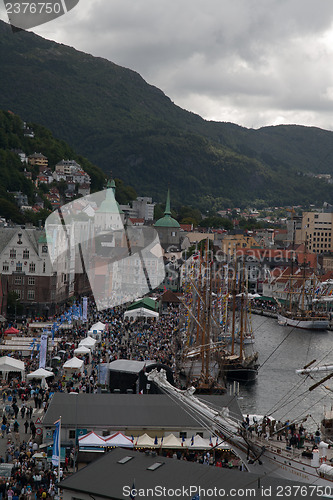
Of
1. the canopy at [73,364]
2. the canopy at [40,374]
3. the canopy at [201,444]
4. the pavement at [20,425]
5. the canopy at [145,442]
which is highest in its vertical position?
the canopy at [73,364]

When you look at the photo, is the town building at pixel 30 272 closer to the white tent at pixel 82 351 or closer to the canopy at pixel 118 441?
the white tent at pixel 82 351

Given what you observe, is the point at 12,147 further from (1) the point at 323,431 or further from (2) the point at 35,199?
(1) the point at 323,431

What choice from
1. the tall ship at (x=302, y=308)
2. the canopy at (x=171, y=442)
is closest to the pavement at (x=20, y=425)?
the canopy at (x=171, y=442)

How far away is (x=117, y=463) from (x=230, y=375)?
29819mm

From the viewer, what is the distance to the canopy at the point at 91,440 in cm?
2648

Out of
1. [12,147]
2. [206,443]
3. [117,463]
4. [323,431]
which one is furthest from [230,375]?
[12,147]

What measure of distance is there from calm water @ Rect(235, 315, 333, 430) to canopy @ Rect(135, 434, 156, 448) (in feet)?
20.8

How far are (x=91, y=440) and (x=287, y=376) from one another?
27.3 metres

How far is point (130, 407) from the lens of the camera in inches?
1172

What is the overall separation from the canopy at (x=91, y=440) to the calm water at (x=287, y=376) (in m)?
7.97

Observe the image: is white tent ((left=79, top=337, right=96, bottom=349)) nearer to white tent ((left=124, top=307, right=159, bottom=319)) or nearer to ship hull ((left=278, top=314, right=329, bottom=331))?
white tent ((left=124, top=307, right=159, bottom=319))

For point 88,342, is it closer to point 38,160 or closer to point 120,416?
point 120,416

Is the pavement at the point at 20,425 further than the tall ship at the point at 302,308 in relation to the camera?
No

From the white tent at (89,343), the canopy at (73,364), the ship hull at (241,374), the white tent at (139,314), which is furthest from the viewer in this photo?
the white tent at (139,314)
